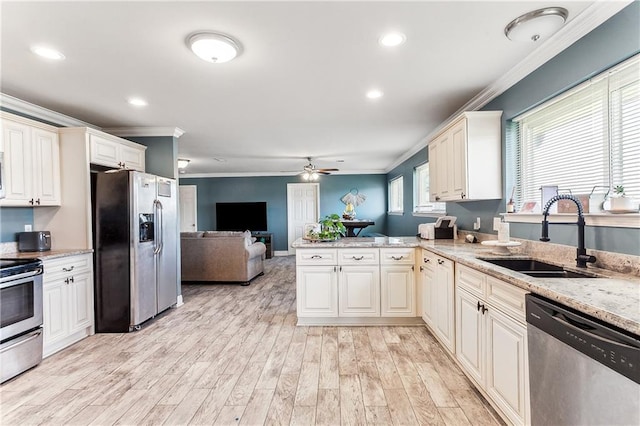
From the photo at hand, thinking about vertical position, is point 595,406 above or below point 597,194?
below

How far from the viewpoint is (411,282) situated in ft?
10.9

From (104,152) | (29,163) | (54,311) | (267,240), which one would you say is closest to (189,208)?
(267,240)

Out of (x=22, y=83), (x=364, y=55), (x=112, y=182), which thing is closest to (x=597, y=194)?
(x=364, y=55)

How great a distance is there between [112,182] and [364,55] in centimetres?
296

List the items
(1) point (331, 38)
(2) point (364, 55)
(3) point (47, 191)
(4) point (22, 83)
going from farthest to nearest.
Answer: (3) point (47, 191) < (4) point (22, 83) < (2) point (364, 55) < (1) point (331, 38)

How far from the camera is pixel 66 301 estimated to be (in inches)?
116

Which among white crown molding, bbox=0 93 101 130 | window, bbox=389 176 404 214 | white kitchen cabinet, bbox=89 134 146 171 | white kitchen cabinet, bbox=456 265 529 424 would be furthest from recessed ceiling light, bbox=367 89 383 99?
window, bbox=389 176 404 214

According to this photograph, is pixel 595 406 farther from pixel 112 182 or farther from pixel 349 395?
pixel 112 182

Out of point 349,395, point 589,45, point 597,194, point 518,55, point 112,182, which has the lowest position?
point 349,395

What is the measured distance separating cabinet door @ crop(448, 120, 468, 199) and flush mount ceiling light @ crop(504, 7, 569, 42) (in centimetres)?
93

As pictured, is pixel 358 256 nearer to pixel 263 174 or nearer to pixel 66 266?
pixel 66 266

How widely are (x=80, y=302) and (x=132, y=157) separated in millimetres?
1840

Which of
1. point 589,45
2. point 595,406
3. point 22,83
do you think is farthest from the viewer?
point 22,83

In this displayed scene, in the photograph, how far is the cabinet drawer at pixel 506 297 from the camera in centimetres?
156
